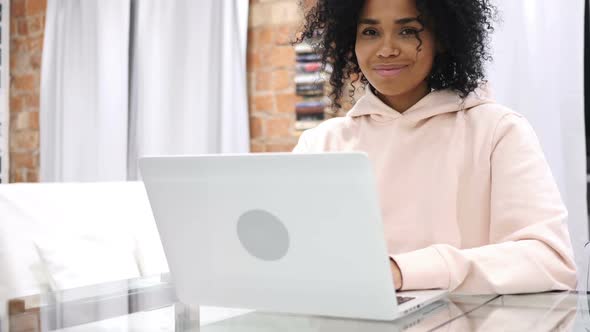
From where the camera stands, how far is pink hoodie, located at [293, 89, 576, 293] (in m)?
1.38

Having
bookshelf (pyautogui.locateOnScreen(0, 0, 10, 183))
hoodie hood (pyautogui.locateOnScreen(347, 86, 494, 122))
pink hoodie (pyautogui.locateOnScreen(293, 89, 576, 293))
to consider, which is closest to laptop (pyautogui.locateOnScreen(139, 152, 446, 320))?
pink hoodie (pyautogui.locateOnScreen(293, 89, 576, 293))

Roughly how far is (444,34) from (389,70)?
15 cm

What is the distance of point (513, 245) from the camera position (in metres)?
1.30

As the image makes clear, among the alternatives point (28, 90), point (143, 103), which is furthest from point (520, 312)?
point (28, 90)

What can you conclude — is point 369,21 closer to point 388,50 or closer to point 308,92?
point 388,50

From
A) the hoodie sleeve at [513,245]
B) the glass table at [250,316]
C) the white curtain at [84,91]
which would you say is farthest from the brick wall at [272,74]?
the glass table at [250,316]

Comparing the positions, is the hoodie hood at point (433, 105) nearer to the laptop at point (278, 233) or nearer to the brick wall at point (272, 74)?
the laptop at point (278, 233)

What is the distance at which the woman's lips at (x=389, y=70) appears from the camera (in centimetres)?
166

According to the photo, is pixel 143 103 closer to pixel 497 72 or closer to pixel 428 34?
pixel 497 72

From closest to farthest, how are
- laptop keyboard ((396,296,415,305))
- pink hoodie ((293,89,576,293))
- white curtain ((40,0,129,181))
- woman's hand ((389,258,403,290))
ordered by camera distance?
laptop keyboard ((396,296,415,305)), woman's hand ((389,258,403,290)), pink hoodie ((293,89,576,293)), white curtain ((40,0,129,181))

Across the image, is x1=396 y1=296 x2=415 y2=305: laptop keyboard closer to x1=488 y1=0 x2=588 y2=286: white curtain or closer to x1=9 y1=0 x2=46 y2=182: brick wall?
x1=488 y1=0 x2=588 y2=286: white curtain

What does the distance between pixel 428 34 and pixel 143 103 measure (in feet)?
6.51

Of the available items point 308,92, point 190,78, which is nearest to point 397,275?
point 308,92

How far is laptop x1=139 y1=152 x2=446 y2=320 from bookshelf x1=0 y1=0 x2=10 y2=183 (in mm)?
3337
